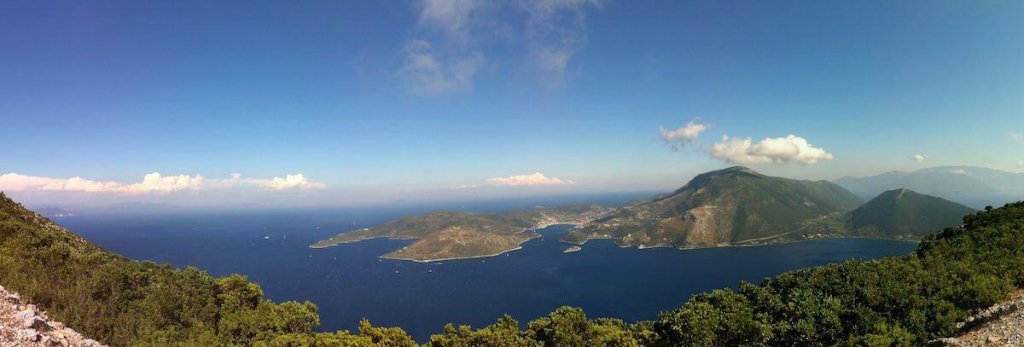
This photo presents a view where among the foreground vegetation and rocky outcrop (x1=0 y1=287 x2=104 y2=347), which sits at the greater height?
rocky outcrop (x1=0 y1=287 x2=104 y2=347)

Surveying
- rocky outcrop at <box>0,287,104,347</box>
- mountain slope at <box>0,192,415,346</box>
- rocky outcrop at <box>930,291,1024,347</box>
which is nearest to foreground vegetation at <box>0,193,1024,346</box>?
mountain slope at <box>0,192,415,346</box>

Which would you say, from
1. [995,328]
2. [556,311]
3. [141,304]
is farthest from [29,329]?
[995,328]

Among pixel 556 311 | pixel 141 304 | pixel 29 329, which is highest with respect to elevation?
pixel 29 329

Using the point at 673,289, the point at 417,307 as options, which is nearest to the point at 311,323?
the point at 417,307

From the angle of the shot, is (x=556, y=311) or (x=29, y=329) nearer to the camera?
(x=29, y=329)

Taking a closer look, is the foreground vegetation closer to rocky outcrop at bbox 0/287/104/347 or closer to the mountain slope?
the mountain slope

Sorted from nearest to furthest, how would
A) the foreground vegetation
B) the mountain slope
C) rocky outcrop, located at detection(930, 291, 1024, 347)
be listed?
rocky outcrop, located at detection(930, 291, 1024, 347) → the mountain slope → the foreground vegetation

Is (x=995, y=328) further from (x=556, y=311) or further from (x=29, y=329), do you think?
(x=29, y=329)
